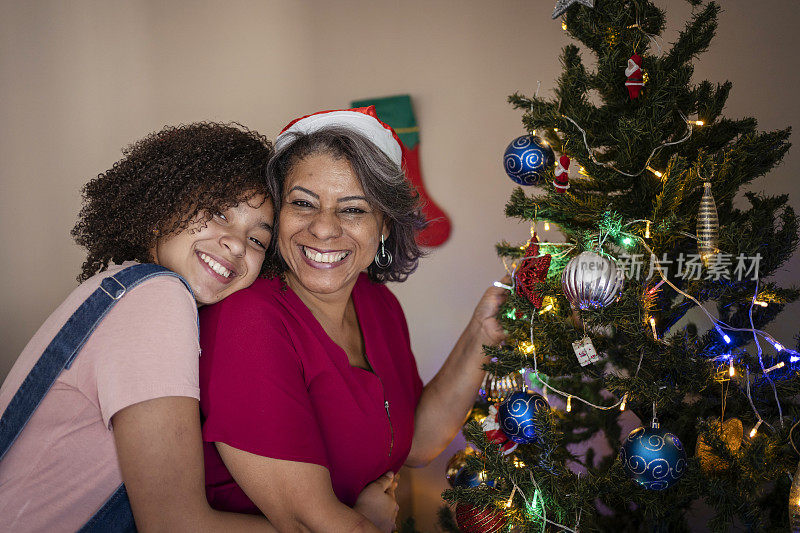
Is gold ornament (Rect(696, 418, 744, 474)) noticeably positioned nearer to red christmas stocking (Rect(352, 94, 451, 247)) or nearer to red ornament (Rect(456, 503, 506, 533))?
red ornament (Rect(456, 503, 506, 533))

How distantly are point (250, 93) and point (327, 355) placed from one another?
6.52 feet

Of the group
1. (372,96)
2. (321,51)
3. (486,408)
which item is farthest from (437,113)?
(486,408)

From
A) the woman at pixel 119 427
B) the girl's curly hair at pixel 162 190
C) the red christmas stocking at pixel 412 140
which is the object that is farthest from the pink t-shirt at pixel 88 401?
the red christmas stocking at pixel 412 140

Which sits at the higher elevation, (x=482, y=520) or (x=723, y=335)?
(x=723, y=335)

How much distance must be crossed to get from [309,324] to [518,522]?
0.70 m

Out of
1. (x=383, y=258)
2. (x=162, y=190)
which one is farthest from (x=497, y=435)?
(x=162, y=190)

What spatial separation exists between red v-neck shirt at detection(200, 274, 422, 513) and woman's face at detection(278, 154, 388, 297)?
94 mm

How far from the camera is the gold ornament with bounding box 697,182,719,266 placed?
3.98 feet

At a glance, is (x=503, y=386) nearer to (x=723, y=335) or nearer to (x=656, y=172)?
(x=723, y=335)

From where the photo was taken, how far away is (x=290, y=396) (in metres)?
1.35

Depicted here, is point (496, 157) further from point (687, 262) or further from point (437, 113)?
point (687, 262)

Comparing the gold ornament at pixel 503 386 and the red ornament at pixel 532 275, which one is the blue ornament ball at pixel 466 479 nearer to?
the gold ornament at pixel 503 386

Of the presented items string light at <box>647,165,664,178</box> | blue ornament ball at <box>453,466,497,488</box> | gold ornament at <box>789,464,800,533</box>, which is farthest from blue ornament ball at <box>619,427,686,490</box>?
string light at <box>647,165,664,178</box>

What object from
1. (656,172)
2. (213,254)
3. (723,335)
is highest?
(656,172)
